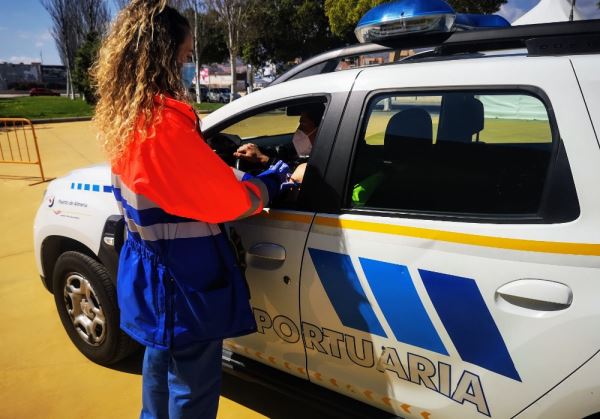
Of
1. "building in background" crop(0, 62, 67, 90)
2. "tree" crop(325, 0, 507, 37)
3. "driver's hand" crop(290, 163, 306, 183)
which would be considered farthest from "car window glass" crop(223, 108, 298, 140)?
"building in background" crop(0, 62, 67, 90)

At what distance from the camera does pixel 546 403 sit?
1.41m

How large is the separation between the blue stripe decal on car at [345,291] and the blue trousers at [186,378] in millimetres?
503

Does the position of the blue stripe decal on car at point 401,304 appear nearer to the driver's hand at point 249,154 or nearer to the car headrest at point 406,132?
the car headrest at point 406,132

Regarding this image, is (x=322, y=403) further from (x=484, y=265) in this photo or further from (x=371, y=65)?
(x=371, y=65)

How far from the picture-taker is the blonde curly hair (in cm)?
149

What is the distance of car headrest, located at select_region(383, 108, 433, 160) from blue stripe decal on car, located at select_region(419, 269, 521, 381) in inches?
25.4

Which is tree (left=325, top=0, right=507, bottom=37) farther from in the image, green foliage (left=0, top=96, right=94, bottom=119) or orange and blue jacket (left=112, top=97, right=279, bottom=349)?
orange and blue jacket (left=112, top=97, right=279, bottom=349)

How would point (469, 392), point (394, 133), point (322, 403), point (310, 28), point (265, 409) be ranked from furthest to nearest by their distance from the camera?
point (310, 28) → point (265, 409) → point (394, 133) → point (322, 403) → point (469, 392)

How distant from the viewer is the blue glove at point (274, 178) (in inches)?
70.2

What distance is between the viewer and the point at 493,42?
1740 millimetres

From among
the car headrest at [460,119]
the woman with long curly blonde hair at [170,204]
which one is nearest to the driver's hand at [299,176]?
the woman with long curly blonde hair at [170,204]

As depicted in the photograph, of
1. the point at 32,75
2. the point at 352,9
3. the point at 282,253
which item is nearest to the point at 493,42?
the point at 282,253

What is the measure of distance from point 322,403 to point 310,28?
113ft

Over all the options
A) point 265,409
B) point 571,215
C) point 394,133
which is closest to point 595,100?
point 571,215
